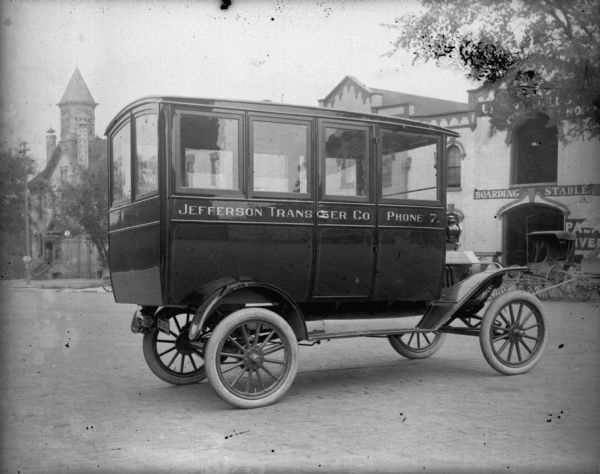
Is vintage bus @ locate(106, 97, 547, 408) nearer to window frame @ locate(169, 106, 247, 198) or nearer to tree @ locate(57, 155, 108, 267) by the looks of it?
window frame @ locate(169, 106, 247, 198)

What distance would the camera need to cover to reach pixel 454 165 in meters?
25.9

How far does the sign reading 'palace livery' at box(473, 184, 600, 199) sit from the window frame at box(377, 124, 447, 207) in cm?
1676

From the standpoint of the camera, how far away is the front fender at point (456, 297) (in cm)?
638

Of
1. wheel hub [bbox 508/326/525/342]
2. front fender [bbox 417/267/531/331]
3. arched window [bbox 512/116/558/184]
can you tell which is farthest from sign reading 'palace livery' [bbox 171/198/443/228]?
arched window [bbox 512/116/558/184]

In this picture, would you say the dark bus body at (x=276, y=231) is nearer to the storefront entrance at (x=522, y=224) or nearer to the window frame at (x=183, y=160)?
the window frame at (x=183, y=160)

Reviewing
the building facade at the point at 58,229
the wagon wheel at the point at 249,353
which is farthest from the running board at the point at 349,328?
the building facade at the point at 58,229

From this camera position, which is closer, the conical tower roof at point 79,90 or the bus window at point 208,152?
the bus window at point 208,152

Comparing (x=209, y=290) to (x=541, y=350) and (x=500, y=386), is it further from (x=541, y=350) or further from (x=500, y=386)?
(x=541, y=350)

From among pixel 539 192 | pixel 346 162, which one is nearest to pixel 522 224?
pixel 539 192

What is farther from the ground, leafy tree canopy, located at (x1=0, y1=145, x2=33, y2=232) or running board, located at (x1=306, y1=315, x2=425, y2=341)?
leafy tree canopy, located at (x1=0, y1=145, x2=33, y2=232)

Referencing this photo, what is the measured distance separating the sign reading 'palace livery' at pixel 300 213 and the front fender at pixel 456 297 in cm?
69

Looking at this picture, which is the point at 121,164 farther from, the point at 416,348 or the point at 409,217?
the point at 416,348

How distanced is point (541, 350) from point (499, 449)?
2.82 metres

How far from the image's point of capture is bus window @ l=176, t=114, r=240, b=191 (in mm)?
5340
